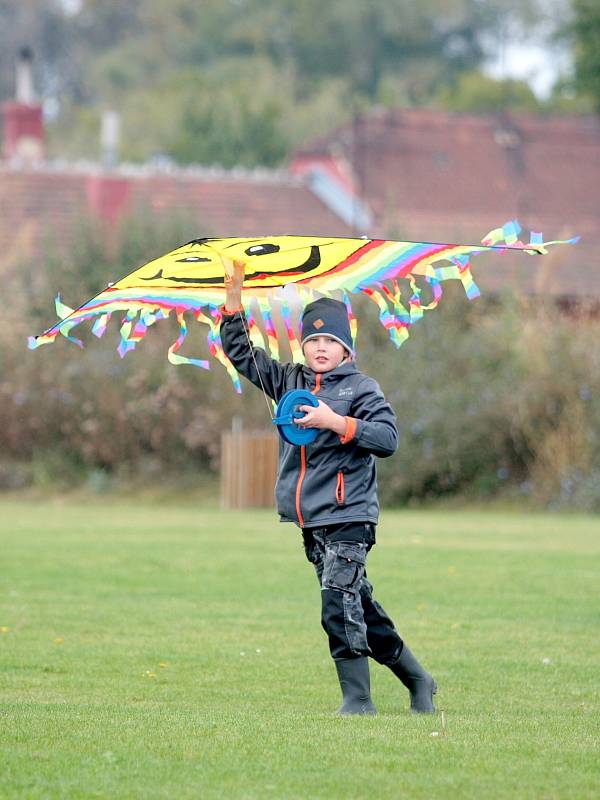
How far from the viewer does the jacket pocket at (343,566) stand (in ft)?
26.0

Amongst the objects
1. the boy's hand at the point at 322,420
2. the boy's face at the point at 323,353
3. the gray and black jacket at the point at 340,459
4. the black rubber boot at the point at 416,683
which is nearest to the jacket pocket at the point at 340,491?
the gray and black jacket at the point at 340,459

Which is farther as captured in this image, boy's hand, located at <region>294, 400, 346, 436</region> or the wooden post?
the wooden post


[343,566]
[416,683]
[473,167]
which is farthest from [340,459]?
[473,167]

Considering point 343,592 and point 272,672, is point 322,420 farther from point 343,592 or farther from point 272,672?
point 272,672

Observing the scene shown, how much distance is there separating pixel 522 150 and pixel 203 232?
21.3 m

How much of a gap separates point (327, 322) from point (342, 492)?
86cm

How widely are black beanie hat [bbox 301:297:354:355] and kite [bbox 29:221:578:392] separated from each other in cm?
18

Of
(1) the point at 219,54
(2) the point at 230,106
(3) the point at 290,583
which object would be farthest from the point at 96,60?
(3) the point at 290,583

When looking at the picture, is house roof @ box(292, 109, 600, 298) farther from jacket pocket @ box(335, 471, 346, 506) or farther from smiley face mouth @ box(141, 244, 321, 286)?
jacket pocket @ box(335, 471, 346, 506)

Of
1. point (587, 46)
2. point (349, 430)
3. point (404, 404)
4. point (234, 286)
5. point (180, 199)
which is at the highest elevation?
point (587, 46)

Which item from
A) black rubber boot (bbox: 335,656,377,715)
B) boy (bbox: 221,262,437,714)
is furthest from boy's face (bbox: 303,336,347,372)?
black rubber boot (bbox: 335,656,377,715)

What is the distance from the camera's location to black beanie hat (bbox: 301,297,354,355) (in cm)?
816

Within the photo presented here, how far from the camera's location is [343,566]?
795 cm

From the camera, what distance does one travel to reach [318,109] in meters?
71.6
